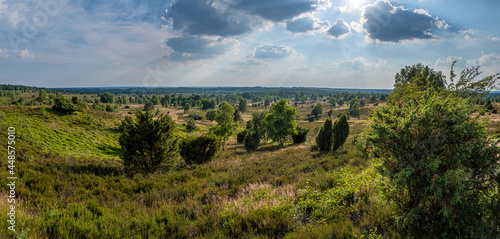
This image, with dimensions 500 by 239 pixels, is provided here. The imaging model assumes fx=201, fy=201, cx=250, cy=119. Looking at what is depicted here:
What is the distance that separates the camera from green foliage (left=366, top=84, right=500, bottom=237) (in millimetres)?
3717

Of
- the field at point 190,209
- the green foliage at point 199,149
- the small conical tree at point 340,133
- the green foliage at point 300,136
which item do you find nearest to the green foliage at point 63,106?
the green foliage at point 199,149

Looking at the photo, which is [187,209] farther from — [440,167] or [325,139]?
[325,139]

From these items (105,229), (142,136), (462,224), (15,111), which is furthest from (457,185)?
(15,111)

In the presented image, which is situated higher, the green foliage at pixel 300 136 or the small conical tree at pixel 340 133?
the small conical tree at pixel 340 133

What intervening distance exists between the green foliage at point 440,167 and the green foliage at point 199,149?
15.7m

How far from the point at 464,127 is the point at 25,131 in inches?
1089

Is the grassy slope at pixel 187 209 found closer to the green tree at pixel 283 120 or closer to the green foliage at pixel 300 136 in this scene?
the green tree at pixel 283 120

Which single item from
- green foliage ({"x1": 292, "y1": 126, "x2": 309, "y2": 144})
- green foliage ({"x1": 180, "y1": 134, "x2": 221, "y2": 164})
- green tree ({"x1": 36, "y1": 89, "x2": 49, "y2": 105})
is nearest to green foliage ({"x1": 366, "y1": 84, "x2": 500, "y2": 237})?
green foliage ({"x1": 180, "y1": 134, "x2": 221, "y2": 164})

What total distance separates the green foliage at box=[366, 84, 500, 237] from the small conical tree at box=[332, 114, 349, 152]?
55.8 feet

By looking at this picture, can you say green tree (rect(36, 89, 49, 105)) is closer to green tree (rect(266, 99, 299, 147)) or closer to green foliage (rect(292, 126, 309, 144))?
green tree (rect(266, 99, 299, 147))

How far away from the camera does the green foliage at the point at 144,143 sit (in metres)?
12.2

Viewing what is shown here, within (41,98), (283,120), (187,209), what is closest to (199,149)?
(187,209)

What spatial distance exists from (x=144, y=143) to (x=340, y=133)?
17824 mm

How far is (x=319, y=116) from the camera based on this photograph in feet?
383
